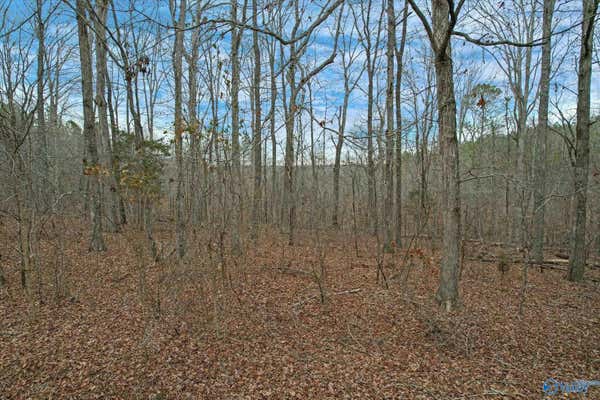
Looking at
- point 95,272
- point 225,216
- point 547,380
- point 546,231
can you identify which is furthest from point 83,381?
point 546,231

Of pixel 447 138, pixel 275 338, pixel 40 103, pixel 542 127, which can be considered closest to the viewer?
pixel 275 338

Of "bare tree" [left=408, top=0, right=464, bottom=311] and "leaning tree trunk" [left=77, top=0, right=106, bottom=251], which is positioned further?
"leaning tree trunk" [left=77, top=0, right=106, bottom=251]

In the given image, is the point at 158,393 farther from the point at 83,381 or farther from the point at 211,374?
the point at 83,381

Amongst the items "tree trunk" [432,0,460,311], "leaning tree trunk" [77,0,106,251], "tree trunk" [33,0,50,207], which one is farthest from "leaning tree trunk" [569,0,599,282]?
"leaning tree trunk" [77,0,106,251]

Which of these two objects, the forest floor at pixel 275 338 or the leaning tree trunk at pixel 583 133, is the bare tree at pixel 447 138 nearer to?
the forest floor at pixel 275 338

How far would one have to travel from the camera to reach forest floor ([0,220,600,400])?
2678mm

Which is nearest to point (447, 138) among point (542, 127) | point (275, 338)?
point (275, 338)

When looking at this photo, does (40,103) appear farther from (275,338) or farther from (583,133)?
(583,133)

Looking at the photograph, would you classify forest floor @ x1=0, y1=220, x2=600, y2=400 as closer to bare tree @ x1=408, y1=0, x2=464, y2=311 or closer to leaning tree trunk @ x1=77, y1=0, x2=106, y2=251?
bare tree @ x1=408, y1=0, x2=464, y2=311

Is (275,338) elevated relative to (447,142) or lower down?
lower down

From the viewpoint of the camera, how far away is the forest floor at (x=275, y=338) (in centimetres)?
268

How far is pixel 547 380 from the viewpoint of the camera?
2734 millimetres

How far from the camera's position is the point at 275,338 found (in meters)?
3.47

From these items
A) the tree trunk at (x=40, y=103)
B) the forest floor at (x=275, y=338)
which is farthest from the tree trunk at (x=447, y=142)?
the tree trunk at (x=40, y=103)
